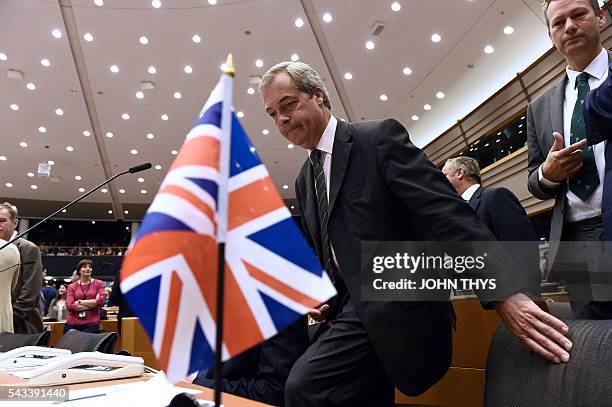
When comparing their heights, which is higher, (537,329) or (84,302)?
(84,302)

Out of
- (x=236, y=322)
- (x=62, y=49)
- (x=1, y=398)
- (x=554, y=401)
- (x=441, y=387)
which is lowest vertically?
(x=441, y=387)

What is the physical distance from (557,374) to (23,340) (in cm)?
249

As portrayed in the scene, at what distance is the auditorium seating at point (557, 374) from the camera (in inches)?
31.3

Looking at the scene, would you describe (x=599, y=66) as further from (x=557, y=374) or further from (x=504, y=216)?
(x=504, y=216)

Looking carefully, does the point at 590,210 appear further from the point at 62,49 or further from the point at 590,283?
the point at 62,49

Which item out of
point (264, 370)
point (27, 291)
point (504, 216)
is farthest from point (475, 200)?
point (27, 291)

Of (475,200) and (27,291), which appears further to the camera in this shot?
(27,291)

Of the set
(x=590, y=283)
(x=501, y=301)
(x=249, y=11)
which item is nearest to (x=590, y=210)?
(x=590, y=283)

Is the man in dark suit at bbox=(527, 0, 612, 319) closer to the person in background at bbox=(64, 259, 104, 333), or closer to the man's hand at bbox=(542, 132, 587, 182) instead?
the man's hand at bbox=(542, 132, 587, 182)

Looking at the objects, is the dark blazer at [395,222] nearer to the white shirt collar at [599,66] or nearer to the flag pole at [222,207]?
the white shirt collar at [599,66]

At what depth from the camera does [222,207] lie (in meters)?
0.53

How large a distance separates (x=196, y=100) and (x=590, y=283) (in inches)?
470

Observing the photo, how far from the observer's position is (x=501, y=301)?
114cm

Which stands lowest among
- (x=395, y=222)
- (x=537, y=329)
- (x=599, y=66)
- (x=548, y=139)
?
(x=537, y=329)
